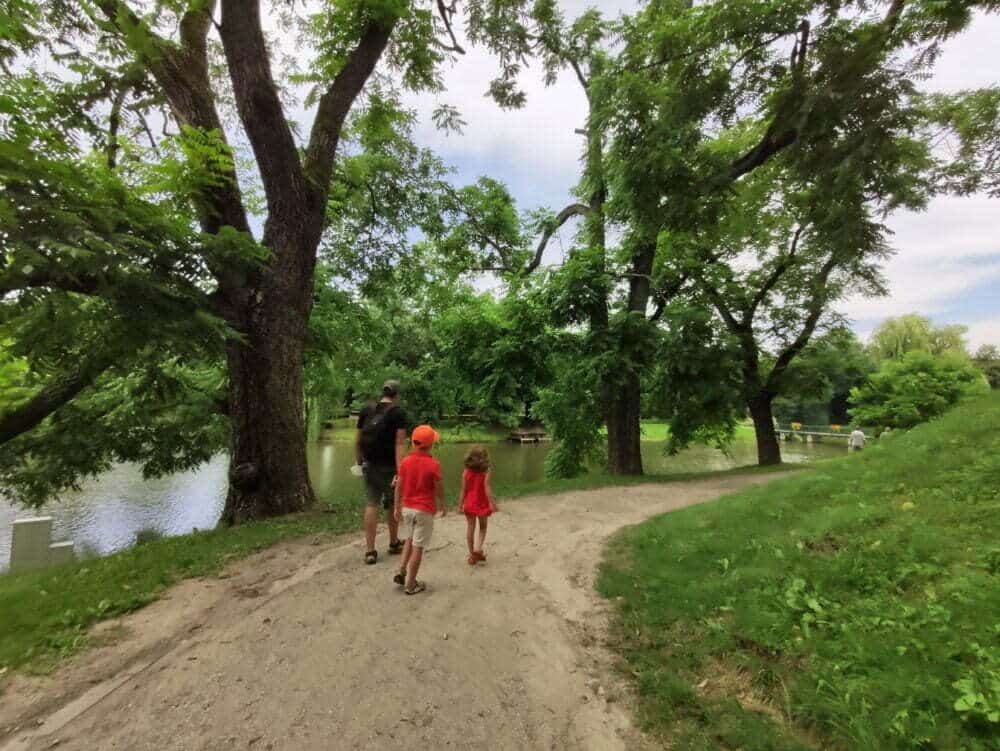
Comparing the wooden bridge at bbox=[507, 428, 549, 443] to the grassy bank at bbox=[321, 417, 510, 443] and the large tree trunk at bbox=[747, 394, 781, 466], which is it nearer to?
the grassy bank at bbox=[321, 417, 510, 443]

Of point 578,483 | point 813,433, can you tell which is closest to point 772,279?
point 578,483

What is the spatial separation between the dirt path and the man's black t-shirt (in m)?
1.07

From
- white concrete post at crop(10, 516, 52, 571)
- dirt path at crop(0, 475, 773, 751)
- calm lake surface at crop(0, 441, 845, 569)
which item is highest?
dirt path at crop(0, 475, 773, 751)

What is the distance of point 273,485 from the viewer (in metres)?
6.68

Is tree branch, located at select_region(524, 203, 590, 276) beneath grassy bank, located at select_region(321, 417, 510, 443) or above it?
above

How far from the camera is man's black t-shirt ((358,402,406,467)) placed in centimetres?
495

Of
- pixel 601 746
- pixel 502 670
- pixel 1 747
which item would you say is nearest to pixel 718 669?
pixel 601 746

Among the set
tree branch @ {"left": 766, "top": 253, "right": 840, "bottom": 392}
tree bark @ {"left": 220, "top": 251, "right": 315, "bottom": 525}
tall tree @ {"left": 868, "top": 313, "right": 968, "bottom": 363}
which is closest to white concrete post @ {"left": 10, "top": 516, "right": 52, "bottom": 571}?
tree bark @ {"left": 220, "top": 251, "right": 315, "bottom": 525}

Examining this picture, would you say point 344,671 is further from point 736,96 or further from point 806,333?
point 806,333

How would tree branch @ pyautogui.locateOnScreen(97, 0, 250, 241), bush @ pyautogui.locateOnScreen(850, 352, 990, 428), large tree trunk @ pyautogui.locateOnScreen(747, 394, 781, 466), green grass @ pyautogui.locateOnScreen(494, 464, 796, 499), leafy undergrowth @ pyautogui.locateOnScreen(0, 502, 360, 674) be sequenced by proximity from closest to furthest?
leafy undergrowth @ pyautogui.locateOnScreen(0, 502, 360, 674)
tree branch @ pyautogui.locateOnScreen(97, 0, 250, 241)
green grass @ pyautogui.locateOnScreen(494, 464, 796, 499)
large tree trunk @ pyautogui.locateOnScreen(747, 394, 781, 466)
bush @ pyautogui.locateOnScreen(850, 352, 990, 428)

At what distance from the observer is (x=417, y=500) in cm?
414

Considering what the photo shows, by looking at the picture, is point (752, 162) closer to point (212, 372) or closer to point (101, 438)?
point (212, 372)

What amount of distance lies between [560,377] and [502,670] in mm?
10901

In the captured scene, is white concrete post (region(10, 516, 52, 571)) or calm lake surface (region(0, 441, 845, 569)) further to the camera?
calm lake surface (region(0, 441, 845, 569))
